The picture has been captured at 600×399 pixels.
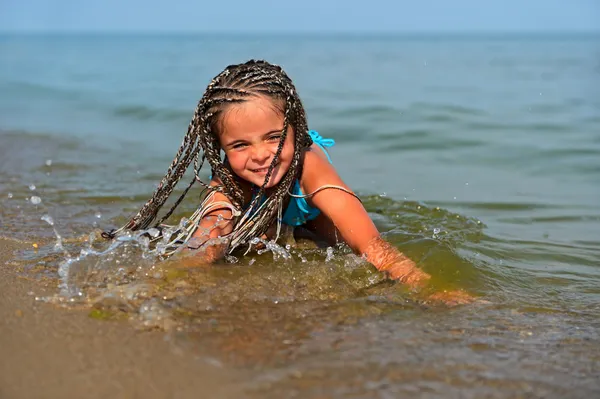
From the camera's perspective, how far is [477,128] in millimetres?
8820

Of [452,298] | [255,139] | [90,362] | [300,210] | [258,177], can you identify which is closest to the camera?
[90,362]

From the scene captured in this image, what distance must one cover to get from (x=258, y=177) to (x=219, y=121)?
13.1 inches

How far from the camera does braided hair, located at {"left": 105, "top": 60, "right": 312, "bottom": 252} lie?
135 inches

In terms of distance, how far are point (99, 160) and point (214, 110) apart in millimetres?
3615

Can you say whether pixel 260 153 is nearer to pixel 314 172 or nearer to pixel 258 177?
pixel 258 177

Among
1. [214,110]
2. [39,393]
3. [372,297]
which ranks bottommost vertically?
[39,393]

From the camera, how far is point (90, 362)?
2303 millimetres

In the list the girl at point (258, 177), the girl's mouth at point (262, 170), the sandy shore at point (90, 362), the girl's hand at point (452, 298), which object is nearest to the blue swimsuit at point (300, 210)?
the girl at point (258, 177)

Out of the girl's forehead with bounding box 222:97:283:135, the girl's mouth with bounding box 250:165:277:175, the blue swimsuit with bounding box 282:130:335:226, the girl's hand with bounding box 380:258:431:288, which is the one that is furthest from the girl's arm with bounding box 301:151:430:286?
the girl's forehead with bounding box 222:97:283:135

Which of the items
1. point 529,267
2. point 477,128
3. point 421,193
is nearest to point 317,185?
point 529,267

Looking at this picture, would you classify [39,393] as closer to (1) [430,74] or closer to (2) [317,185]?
(2) [317,185]

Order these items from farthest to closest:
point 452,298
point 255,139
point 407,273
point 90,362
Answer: point 255,139 < point 407,273 < point 452,298 < point 90,362

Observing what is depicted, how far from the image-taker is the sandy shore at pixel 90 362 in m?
2.13

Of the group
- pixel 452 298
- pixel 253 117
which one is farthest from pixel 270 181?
pixel 452 298
